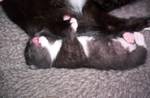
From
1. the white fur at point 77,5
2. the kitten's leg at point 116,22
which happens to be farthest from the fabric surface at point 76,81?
the white fur at point 77,5

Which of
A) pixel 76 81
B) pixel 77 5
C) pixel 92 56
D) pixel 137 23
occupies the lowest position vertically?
pixel 76 81

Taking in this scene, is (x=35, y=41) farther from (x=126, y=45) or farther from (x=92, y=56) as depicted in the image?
(x=126, y=45)

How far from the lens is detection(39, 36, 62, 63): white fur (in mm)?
1383

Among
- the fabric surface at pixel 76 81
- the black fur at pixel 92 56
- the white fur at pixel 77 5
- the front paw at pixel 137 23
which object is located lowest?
the fabric surface at pixel 76 81

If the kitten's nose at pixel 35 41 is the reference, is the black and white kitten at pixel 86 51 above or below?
below

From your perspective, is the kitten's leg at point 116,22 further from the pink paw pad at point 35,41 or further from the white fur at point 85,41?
the pink paw pad at point 35,41

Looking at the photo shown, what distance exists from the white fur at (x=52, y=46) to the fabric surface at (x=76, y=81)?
0.23ft

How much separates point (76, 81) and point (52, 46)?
192 millimetres

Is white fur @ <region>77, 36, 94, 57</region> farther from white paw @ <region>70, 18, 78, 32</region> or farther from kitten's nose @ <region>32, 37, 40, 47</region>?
kitten's nose @ <region>32, 37, 40, 47</region>

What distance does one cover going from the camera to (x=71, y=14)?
1371 millimetres

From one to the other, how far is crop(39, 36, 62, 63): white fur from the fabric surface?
70 mm

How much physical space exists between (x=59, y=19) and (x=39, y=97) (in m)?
0.35

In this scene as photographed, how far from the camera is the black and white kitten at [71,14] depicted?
1344 mm

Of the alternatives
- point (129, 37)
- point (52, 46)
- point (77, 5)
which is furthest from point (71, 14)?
point (129, 37)
